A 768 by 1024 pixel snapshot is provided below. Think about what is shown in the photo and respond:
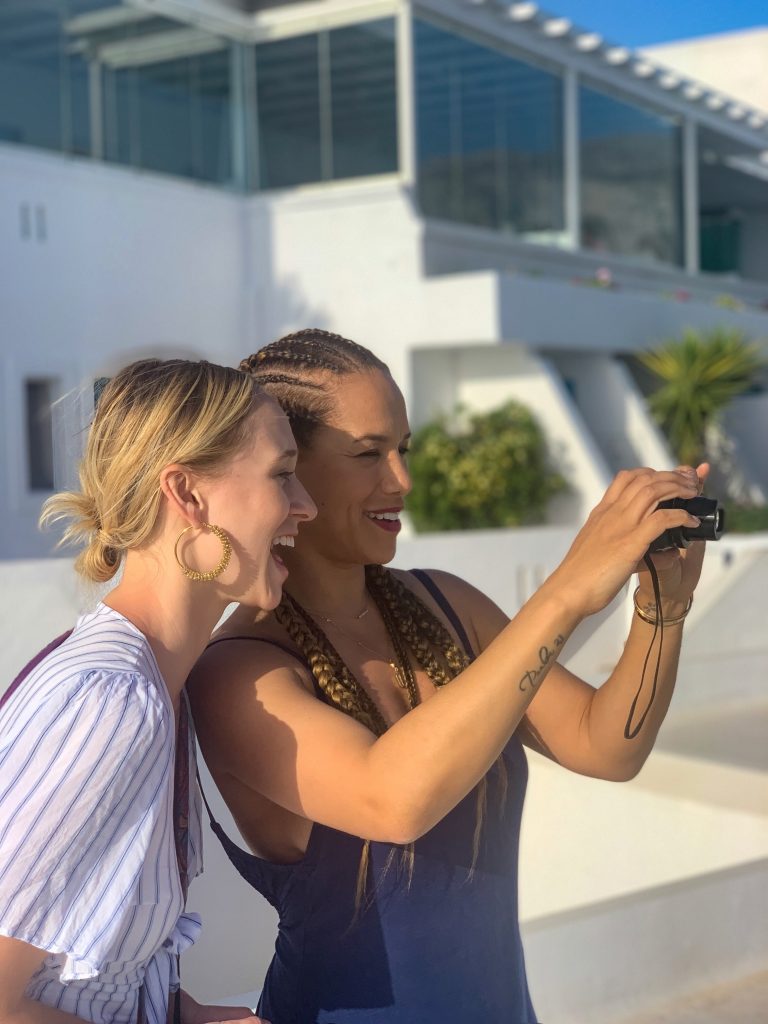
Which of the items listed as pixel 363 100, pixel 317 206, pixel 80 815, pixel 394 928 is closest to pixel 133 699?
pixel 80 815

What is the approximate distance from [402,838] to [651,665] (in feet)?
1.85

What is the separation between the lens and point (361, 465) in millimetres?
1857

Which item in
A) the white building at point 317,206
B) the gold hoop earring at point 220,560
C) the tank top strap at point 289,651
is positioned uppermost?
the white building at point 317,206

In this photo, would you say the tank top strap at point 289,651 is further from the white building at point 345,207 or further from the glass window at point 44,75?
the glass window at point 44,75

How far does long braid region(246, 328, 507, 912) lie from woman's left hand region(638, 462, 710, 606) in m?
0.28

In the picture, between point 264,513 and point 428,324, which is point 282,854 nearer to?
point 264,513

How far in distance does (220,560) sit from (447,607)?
1.84 feet

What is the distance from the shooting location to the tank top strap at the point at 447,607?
1.98 m

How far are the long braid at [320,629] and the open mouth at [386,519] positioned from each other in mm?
126

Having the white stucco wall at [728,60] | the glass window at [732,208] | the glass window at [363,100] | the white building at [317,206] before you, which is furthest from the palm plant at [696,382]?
the white stucco wall at [728,60]

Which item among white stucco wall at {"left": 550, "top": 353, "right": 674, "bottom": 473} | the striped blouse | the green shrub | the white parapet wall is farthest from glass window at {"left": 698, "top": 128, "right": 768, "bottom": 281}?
the striped blouse

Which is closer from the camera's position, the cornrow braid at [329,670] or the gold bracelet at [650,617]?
the cornrow braid at [329,670]

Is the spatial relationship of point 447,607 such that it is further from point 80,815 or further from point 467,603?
point 80,815

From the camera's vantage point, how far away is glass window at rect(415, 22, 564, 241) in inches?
629
